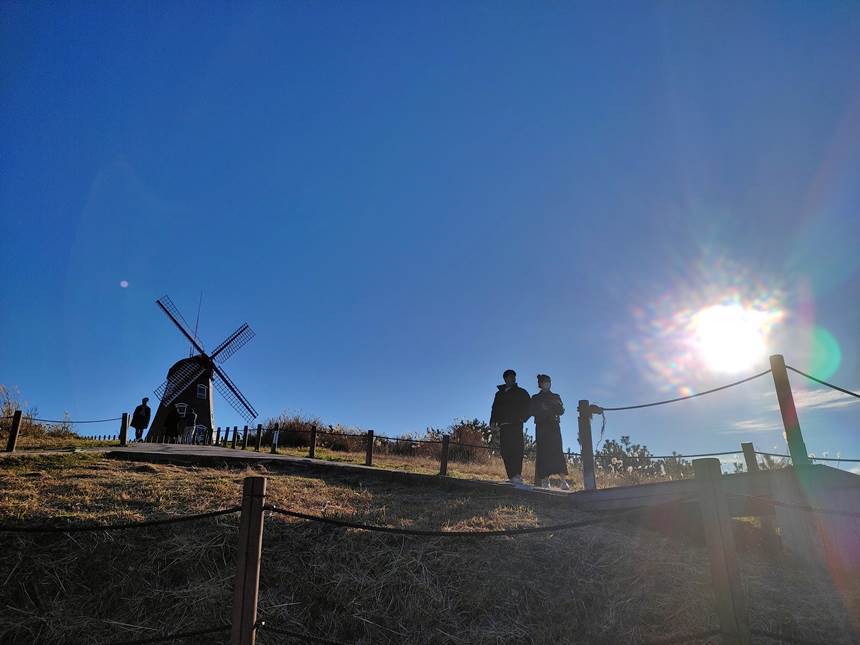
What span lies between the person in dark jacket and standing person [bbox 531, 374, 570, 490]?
0.79 ft

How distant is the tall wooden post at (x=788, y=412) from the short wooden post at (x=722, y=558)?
13.2 feet

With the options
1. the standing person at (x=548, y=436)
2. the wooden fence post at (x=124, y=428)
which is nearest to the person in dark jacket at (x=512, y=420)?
the standing person at (x=548, y=436)

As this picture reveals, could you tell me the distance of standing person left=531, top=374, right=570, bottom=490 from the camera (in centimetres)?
861

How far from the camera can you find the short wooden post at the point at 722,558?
10.6ft

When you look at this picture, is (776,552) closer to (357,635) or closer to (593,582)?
(593,582)

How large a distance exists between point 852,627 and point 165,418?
31.8 m

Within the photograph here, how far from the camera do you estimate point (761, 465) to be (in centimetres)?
1023

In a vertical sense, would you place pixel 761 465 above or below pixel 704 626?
above

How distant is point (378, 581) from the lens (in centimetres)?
480

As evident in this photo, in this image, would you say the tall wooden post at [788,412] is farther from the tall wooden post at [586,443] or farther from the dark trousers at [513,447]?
the dark trousers at [513,447]

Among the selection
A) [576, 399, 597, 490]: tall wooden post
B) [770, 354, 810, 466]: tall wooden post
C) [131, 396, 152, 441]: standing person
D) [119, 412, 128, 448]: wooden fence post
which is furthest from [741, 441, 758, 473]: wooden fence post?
[131, 396, 152, 441]: standing person

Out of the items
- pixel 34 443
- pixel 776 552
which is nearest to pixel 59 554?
pixel 776 552

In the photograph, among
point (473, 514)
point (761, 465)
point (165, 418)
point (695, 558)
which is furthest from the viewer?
point (165, 418)

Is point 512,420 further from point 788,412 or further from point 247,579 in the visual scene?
point 247,579
